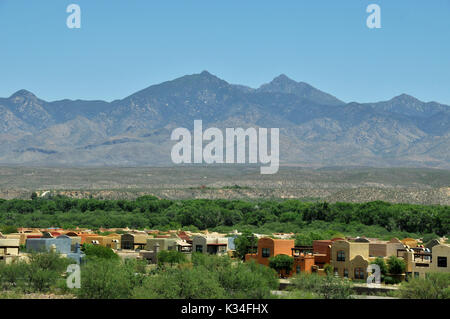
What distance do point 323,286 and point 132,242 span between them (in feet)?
96.2

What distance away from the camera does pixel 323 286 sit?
1822 inches

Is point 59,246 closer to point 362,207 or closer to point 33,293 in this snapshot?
point 33,293

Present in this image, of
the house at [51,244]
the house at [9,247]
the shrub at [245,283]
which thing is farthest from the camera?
the house at [51,244]

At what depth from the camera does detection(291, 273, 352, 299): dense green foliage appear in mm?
45250

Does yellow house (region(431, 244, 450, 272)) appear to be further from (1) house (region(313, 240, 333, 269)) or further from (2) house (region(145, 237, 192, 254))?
(2) house (region(145, 237, 192, 254))

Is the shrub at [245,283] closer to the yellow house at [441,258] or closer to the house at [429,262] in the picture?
the house at [429,262]

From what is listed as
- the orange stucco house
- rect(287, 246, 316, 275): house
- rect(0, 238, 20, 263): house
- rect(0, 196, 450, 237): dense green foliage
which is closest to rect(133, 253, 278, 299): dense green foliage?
rect(287, 246, 316, 275): house

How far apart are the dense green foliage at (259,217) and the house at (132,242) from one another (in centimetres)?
2365

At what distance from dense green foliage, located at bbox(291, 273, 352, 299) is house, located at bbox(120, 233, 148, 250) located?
25645 mm

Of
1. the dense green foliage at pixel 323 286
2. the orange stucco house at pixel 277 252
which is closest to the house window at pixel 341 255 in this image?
the orange stucco house at pixel 277 252

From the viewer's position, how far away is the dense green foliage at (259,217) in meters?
101

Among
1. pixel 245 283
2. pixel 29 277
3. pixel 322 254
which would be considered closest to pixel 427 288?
pixel 245 283

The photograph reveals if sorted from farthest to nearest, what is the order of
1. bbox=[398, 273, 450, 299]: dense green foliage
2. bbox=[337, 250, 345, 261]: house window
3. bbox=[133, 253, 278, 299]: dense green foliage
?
bbox=[337, 250, 345, 261]: house window < bbox=[398, 273, 450, 299]: dense green foliage < bbox=[133, 253, 278, 299]: dense green foliage

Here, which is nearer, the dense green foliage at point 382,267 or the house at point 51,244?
the dense green foliage at point 382,267
